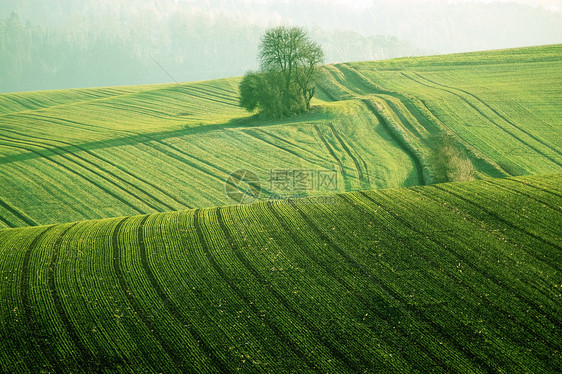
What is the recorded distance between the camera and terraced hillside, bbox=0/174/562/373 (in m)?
14.1

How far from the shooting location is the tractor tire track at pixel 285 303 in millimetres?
13981

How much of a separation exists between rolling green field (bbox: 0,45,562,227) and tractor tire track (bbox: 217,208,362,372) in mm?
11503

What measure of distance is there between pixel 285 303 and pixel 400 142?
29869mm

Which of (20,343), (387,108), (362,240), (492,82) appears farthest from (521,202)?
(492,82)

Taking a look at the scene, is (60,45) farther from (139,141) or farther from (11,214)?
(11,214)

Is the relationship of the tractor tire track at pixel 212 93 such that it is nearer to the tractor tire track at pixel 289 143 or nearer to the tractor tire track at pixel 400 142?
the tractor tire track at pixel 289 143

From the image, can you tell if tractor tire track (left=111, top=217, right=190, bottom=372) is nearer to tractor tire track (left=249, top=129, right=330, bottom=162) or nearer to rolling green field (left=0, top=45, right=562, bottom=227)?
rolling green field (left=0, top=45, right=562, bottom=227)

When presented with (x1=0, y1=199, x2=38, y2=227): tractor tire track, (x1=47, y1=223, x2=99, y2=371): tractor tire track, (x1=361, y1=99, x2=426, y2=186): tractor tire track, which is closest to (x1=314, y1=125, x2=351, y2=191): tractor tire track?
(x1=361, y1=99, x2=426, y2=186): tractor tire track

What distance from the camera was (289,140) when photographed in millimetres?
43438

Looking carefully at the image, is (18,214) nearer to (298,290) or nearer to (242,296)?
(242,296)

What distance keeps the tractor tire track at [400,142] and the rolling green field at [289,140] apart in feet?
0.48

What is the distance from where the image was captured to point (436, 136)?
4281 centimetres

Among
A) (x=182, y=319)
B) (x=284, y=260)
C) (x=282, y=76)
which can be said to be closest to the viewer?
(x=182, y=319)

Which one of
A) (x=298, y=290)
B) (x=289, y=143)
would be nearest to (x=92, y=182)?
(x=289, y=143)
